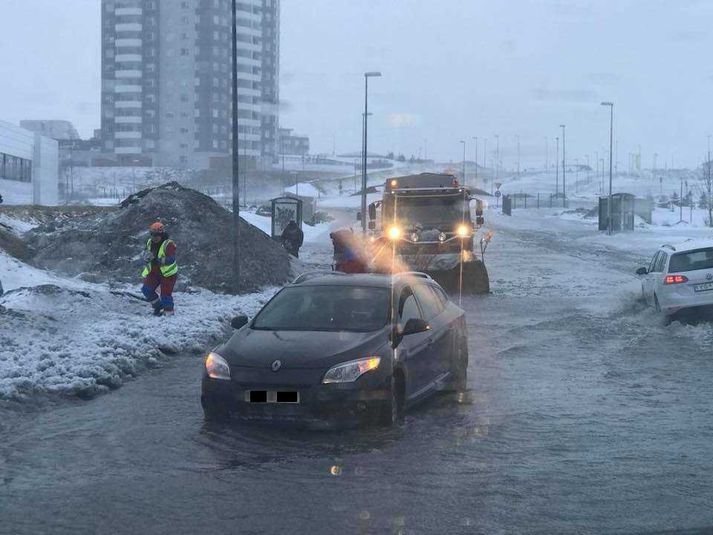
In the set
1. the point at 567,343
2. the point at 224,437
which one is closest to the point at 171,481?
the point at 224,437

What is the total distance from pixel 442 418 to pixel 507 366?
3.84 m

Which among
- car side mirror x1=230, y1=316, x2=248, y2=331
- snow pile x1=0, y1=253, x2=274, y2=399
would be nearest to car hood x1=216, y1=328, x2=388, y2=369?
car side mirror x1=230, y1=316, x2=248, y2=331

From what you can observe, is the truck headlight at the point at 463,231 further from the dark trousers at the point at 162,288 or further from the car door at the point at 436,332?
the car door at the point at 436,332

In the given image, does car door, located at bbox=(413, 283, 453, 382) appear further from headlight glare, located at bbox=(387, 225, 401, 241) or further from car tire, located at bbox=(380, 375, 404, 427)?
headlight glare, located at bbox=(387, 225, 401, 241)

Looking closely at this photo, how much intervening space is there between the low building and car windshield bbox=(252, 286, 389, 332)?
165ft

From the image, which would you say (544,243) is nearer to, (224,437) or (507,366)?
(507,366)

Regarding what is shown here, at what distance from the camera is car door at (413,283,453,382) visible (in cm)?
1049

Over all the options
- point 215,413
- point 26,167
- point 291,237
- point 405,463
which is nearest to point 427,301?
point 215,413

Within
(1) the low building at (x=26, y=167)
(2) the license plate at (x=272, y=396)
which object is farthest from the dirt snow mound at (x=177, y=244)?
(1) the low building at (x=26, y=167)

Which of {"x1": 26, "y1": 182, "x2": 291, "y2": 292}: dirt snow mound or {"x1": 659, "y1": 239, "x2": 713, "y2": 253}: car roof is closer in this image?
{"x1": 659, "y1": 239, "x2": 713, "y2": 253}: car roof

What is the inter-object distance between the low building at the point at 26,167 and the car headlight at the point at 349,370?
171 feet

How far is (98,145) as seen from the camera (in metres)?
157

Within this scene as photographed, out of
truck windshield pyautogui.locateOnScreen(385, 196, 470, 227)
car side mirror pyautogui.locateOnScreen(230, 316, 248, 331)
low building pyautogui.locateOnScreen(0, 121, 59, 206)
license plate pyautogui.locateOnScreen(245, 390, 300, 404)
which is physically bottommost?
license plate pyautogui.locateOnScreen(245, 390, 300, 404)

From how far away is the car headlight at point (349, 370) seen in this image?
8859mm
